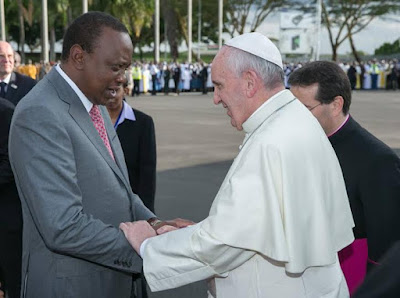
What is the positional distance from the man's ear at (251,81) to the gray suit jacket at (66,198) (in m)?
0.63

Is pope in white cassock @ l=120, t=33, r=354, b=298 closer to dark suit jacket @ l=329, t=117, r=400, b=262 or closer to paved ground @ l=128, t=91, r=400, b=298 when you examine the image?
dark suit jacket @ l=329, t=117, r=400, b=262

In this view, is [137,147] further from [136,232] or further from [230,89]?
[230,89]

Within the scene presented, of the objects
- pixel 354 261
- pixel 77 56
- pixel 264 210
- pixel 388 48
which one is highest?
pixel 77 56

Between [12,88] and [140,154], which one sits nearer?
[140,154]

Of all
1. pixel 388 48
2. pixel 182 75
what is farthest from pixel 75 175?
pixel 388 48

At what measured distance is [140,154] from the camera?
4.49 metres

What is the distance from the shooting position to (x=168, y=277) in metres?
2.18

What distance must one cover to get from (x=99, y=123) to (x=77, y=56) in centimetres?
35

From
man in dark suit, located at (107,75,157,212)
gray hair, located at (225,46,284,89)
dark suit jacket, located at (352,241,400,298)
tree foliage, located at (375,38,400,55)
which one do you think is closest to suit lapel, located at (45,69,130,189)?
gray hair, located at (225,46,284,89)

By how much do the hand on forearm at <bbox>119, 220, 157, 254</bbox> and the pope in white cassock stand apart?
0.08m

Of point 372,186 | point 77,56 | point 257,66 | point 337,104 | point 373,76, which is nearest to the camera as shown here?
point 257,66

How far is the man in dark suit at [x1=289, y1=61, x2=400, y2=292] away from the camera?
2.71m

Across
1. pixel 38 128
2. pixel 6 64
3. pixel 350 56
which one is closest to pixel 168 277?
pixel 38 128

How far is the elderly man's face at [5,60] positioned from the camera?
21.2 ft
